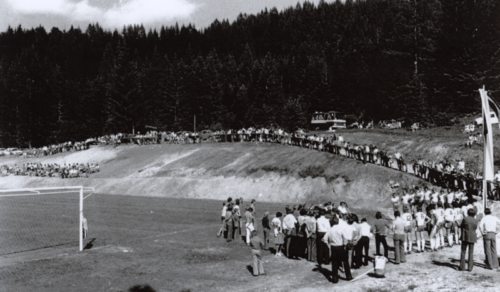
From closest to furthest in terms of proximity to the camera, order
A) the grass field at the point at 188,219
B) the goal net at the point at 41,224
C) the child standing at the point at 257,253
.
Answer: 1. the grass field at the point at 188,219
2. the child standing at the point at 257,253
3. the goal net at the point at 41,224

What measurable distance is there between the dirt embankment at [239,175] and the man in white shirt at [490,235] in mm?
18617

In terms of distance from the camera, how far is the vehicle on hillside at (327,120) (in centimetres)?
8551

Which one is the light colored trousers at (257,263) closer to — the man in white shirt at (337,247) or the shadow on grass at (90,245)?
the man in white shirt at (337,247)

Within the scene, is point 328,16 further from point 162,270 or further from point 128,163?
point 162,270

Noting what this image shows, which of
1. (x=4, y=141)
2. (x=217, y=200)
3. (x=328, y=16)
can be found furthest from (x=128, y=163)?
(x=328, y=16)

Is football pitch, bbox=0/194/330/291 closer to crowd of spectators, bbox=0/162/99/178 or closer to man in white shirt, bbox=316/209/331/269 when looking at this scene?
man in white shirt, bbox=316/209/331/269

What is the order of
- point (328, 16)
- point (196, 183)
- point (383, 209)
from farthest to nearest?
1. point (328, 16)
2. point (196, 183)
3. point (383, 209)

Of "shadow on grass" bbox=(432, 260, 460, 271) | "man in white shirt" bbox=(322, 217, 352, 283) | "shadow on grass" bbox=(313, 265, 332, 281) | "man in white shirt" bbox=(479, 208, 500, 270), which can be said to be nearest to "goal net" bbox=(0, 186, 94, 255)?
"shadow on grass" bbox=(313, 265, 332, 281)

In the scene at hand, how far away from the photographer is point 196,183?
4828 cm

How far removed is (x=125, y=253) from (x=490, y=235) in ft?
45.7

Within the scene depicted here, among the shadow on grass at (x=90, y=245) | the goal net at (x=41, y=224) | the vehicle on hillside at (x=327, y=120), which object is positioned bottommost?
the goal net at (x=41, y=224)

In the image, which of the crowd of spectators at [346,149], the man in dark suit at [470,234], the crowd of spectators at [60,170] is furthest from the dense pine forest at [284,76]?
the man in dark suit at [470,234]

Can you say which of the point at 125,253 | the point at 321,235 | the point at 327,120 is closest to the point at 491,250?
the point at 321,235

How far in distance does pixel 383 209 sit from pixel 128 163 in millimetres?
35587
